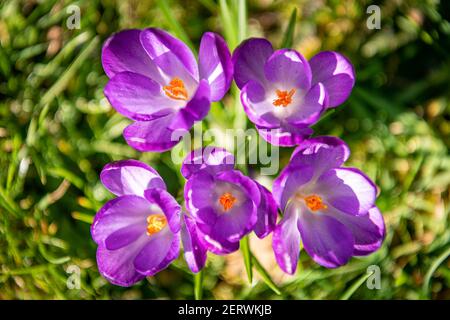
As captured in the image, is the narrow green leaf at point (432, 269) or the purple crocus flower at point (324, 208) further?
the narrow green leaf at point (432, 269)

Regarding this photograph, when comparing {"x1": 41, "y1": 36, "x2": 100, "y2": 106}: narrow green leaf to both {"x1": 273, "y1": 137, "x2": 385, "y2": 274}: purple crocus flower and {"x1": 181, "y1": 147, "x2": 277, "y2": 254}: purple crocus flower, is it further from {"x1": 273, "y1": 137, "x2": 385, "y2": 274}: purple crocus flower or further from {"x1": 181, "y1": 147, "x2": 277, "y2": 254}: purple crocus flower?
{"x1": 273, "y1": 137, "x2": 385, "y2": 274}: purple crocus flower

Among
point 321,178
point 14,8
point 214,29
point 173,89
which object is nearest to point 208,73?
point 173,89

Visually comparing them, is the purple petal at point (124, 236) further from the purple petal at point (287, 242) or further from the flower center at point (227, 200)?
the purple petal at point (287, 242)

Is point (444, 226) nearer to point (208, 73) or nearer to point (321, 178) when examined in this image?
point (321, 178)

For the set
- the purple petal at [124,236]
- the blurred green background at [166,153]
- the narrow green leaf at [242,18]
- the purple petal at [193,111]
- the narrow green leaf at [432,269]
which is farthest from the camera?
the blurred green background at [166,153]

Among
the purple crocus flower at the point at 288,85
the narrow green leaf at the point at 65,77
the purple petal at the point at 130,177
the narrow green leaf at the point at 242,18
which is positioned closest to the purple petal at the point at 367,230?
the purple crocus flower at the point at 288,85

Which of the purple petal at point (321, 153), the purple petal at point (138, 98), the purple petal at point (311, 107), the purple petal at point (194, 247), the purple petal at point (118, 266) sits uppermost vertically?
the purple petal at point (138, 98)

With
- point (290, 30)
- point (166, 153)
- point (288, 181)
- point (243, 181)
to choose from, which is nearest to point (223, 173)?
point (243, 181)
